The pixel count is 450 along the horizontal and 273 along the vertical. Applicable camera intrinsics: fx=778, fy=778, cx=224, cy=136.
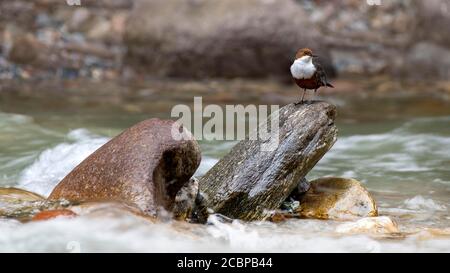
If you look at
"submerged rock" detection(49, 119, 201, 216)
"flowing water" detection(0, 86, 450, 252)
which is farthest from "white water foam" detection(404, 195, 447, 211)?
"submerged rock" detection(49, 119, 201, 216)

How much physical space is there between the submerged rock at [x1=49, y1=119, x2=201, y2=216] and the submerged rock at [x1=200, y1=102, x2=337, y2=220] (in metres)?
0.42

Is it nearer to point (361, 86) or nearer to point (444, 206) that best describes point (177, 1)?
point (361, 86)

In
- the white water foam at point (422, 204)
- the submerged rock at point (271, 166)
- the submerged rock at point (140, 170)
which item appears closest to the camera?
the submerged rock at point (140, 170)

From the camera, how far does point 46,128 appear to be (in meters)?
8.68

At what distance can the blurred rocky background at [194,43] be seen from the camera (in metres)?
12.6

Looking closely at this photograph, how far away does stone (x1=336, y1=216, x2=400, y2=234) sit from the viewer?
14.8ft

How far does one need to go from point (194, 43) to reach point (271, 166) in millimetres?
7891

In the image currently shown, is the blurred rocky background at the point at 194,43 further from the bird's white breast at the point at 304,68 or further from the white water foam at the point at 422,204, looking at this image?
the bird's white breast at the point at 304,68

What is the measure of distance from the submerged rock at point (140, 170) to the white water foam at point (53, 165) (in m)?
1.35

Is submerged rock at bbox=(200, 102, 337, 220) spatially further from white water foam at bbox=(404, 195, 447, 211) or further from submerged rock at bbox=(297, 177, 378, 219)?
white water foam at bbox=(404, 195, 447, 211)

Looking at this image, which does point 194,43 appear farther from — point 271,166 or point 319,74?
point 271,166

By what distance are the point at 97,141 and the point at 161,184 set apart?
3.13 meters

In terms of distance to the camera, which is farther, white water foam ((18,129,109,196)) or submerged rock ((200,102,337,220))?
white water foam ((18,129,109,196))

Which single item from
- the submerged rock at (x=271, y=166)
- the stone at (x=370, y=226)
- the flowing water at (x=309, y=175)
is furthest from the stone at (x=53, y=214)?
the stone at (x=370, y=226)
